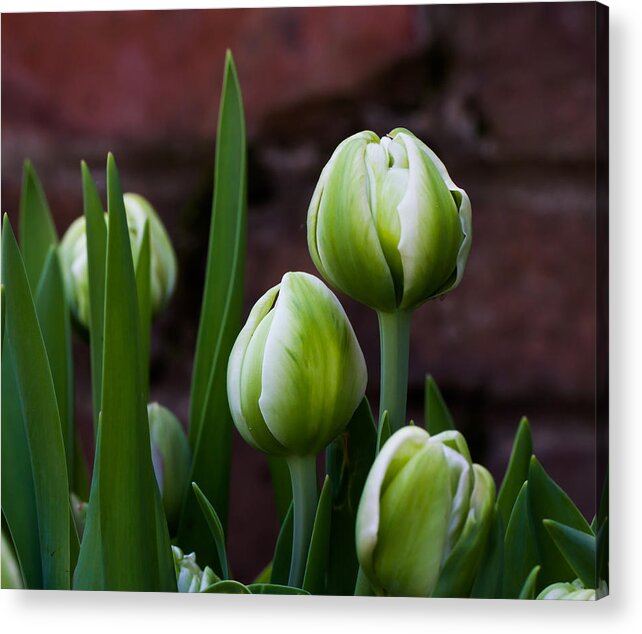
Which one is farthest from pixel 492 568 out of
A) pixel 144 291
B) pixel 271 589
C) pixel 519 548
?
pixel 144 291

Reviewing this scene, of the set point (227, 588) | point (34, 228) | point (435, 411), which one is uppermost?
point (34, 228)

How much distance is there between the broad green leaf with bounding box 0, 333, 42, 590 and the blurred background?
0.04 metres

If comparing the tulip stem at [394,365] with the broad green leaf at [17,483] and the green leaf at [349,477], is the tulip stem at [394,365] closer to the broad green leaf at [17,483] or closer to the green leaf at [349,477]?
the green leaf at [349,477]

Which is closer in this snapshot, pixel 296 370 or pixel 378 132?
pixel 296 370

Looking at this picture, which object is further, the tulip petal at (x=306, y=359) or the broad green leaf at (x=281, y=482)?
the broad green leaf at (x=281, y=482)

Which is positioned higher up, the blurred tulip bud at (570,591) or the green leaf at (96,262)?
the green leaf at (96,262)

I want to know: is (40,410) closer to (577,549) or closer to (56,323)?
(56,323)

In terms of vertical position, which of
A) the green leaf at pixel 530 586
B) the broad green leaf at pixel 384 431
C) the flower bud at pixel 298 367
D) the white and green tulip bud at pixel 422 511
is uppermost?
the flower bud at pixel 298 367

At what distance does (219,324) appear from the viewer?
26.8 inches

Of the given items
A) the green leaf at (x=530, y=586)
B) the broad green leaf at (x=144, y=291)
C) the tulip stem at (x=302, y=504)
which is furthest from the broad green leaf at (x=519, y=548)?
the broad green leaf at (x=144, y=291)

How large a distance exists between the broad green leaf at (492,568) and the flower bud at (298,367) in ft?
0.31

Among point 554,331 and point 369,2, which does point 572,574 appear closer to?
point 554,331

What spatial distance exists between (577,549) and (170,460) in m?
0.23

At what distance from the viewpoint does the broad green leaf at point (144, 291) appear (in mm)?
667
